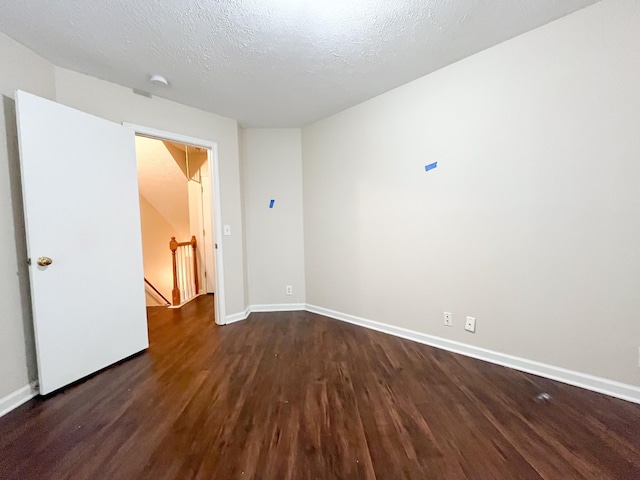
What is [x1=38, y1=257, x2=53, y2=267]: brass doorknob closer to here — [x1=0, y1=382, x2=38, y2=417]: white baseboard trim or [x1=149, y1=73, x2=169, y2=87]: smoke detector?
[x1=0, y1=382, x2=38, y2=417]: white baseboard trim

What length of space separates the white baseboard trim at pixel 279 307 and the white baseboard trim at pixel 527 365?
1.02 meters

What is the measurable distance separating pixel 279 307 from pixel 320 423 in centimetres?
209

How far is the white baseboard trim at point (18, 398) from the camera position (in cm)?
157

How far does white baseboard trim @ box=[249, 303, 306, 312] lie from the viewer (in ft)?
11.3

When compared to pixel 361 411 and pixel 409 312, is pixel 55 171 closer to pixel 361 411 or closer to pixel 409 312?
pixel 361 411

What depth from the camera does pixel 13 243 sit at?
1.69 m

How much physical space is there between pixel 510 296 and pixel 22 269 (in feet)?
11.5

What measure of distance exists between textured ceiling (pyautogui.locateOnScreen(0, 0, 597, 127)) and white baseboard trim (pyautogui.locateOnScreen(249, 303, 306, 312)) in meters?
2.50

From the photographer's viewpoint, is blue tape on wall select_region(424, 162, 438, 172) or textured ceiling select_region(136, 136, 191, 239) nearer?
blue tape on wall select_region(424, 162, 438, 172)

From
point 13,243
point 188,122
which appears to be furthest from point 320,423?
point 188,122

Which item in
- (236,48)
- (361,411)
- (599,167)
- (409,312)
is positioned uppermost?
(236,48)

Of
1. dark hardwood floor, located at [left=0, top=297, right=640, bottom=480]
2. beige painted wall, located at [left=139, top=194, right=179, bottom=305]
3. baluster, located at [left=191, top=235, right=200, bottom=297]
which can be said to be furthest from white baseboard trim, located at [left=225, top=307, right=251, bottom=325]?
beige painted wall, located at [left=139, top=194, right=179, bottom=305]

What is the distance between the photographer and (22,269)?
175 cm

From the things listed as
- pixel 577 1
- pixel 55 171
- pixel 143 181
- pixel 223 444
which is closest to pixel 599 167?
pixel 577 1
